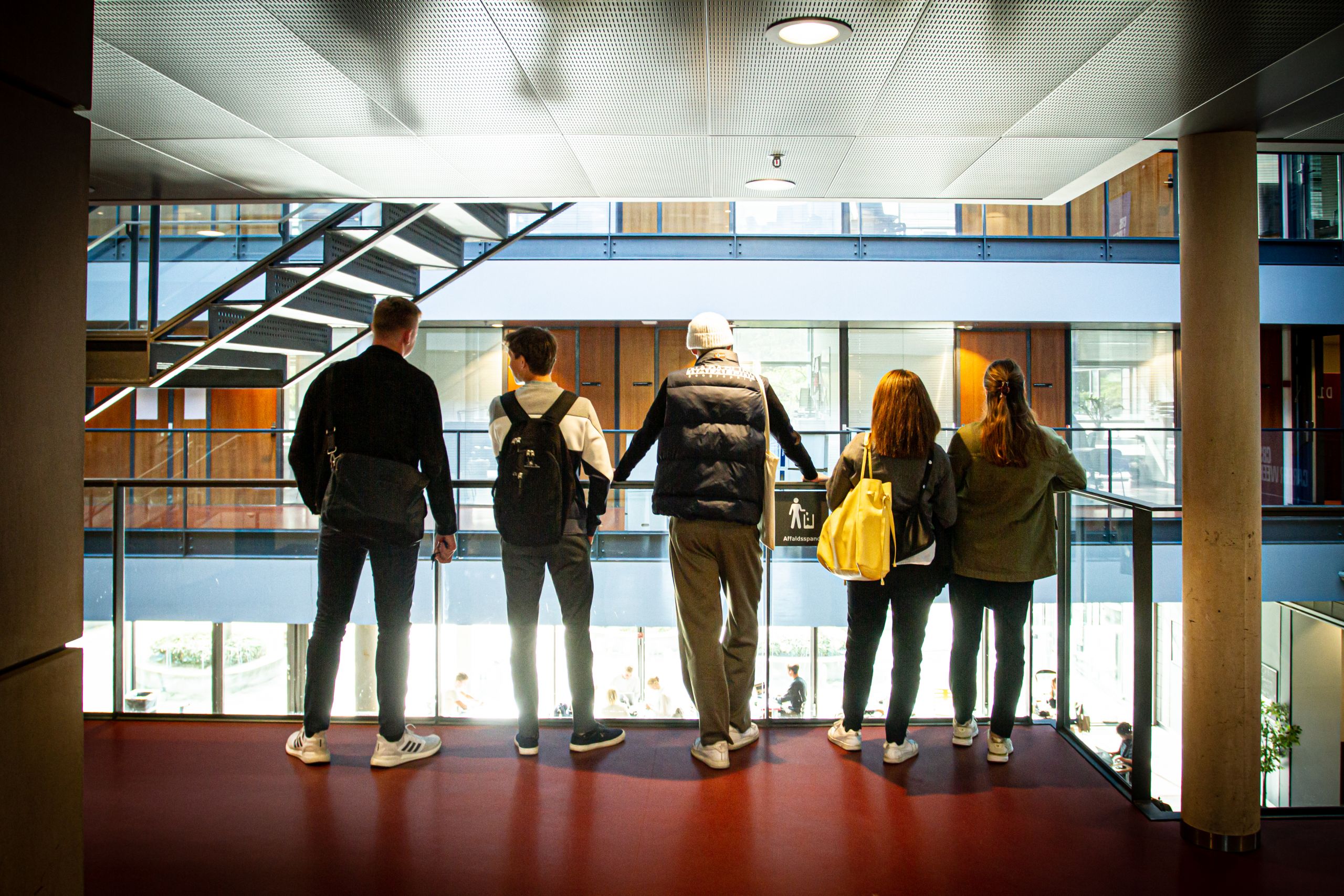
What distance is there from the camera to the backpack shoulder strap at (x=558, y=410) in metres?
3.42

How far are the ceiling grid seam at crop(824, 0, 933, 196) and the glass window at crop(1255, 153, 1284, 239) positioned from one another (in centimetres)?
1034

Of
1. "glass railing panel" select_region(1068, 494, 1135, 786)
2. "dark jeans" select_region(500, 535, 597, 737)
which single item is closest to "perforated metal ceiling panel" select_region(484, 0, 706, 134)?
"dark jeans" select_region(500, 535, 597, 737)

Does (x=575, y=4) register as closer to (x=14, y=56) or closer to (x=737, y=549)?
(x=14, y=56)

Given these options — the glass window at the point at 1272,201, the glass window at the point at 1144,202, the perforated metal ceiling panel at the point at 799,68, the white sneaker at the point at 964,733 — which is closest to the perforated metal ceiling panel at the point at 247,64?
the perforated metal ceiling panel at the point at 799,68

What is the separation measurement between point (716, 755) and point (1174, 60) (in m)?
2.76

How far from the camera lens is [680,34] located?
8.63 feet

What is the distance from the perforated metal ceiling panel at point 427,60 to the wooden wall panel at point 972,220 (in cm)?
899

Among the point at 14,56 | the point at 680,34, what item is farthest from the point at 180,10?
the point at 680,34

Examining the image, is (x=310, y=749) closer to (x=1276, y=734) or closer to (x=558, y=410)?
(x=558, y=410)

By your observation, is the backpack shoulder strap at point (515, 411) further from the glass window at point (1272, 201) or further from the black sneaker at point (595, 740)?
the glass window at point (1272, 201)

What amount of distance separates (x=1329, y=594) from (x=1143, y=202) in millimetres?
5310

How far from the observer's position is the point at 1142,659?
3.21 m

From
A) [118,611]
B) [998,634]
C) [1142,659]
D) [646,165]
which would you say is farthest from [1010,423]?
[118,611]

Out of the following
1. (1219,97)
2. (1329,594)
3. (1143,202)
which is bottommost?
(1329,594)
